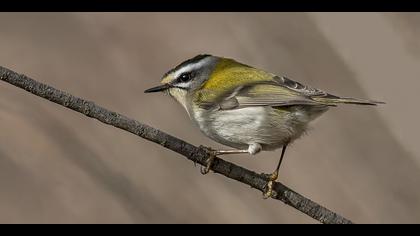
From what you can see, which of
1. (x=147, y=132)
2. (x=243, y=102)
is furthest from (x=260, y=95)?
→ (x=147, y=132)

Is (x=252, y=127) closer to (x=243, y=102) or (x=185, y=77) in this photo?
(x=243, y=102)

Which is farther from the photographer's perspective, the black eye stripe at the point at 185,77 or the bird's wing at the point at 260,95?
the black eye stripe at the point at 185,77

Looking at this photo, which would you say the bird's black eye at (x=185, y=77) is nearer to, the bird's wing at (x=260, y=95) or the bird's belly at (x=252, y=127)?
the bird's wing at (x=260, y=95)

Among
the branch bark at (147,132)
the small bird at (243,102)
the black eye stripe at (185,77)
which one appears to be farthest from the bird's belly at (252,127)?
the branch bark at (147,132)

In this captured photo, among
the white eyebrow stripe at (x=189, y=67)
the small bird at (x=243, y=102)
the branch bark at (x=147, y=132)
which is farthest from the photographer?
the white eyebrow stripe at (x=189, y=67)

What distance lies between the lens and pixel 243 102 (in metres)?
3.02

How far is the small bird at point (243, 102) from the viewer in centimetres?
295

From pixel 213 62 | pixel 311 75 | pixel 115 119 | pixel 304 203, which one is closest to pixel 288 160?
pixel 311 75

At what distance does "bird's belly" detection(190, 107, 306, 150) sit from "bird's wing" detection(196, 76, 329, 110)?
1.3 inches

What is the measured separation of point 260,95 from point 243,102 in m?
0.09

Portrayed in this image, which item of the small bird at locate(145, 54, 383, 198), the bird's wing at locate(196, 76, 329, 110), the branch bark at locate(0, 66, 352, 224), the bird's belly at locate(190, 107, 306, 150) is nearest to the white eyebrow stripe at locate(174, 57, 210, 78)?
the small bird at locate(145, 54, 383, 198)

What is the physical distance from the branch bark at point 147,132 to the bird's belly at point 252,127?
602 millimetres

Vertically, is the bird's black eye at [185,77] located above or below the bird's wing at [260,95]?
above

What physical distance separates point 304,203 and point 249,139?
93 centimetres
